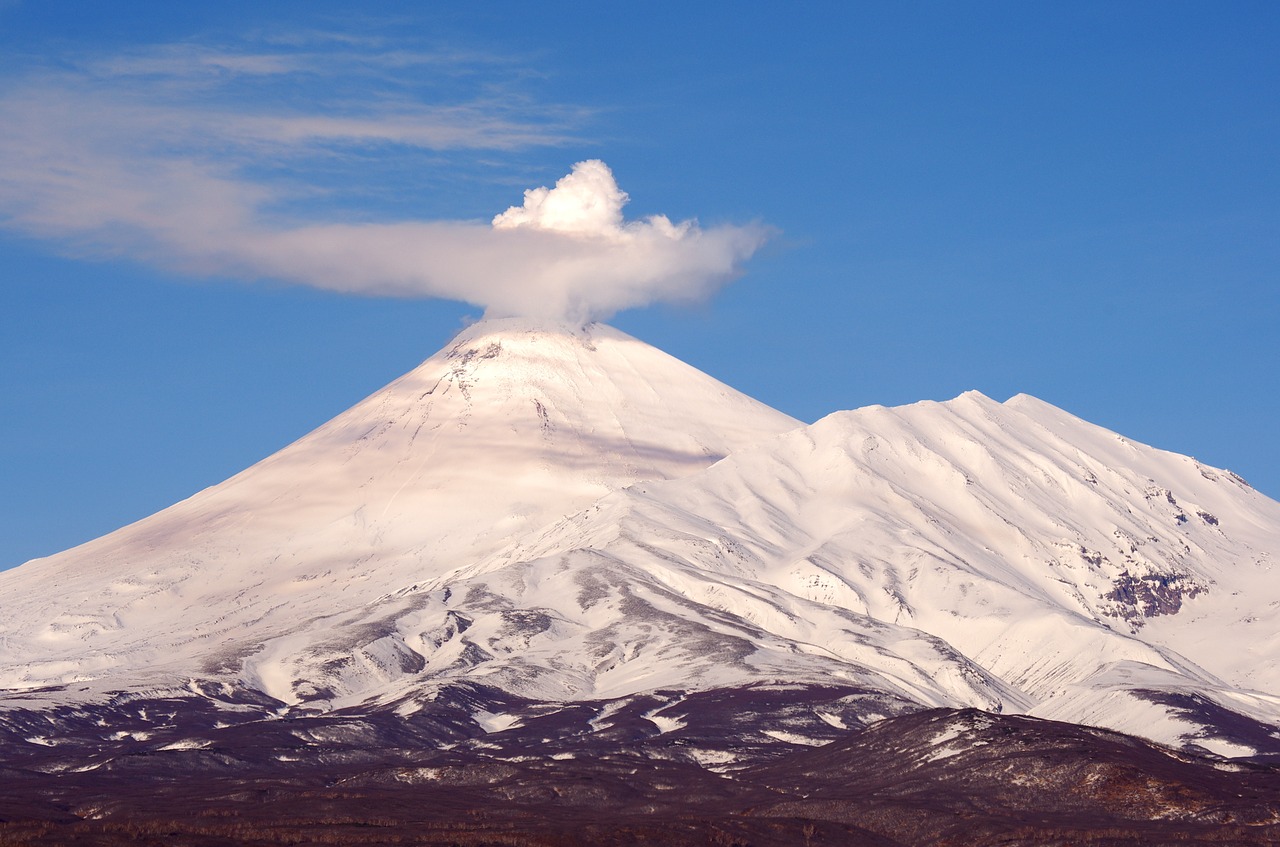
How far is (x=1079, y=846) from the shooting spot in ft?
649

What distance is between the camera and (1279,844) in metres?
199

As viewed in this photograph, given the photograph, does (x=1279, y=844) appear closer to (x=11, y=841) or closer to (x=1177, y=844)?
(x=1177, y=844)

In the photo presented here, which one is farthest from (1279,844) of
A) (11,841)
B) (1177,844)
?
(11,841)

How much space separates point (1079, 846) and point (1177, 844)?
9.53 metres

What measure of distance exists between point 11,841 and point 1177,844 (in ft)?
359

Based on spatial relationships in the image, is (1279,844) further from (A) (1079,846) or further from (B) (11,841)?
(B) (11,841)

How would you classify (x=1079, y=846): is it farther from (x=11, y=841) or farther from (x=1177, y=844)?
(x=11, y=841)

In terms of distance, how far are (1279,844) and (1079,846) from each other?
1905 centimetres

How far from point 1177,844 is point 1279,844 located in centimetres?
956

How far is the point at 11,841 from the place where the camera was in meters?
199

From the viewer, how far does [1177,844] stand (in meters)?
199

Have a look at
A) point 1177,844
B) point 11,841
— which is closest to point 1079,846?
point 1177,844

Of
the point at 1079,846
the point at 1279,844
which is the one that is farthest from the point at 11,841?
the point at 1279,844
